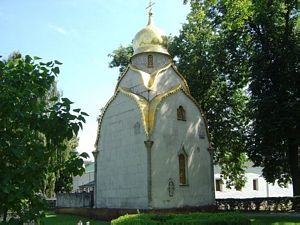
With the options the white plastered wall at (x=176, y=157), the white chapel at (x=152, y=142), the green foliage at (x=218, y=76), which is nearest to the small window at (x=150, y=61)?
the white chapel at (x=152, y=142)

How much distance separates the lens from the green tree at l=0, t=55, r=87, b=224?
13.9 feet

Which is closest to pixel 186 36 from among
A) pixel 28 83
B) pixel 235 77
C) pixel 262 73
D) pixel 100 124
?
pixel 235 77

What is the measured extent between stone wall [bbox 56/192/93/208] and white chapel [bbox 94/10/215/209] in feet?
5.23

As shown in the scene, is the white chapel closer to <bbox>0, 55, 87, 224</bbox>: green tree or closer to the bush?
the bush

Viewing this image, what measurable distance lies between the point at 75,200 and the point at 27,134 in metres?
25.3

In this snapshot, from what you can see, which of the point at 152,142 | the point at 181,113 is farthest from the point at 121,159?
the point at 181,113

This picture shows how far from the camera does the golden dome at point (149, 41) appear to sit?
87.4ft

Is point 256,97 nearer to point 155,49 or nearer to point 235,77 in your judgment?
point 235,77

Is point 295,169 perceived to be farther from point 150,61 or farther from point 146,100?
point 150,61

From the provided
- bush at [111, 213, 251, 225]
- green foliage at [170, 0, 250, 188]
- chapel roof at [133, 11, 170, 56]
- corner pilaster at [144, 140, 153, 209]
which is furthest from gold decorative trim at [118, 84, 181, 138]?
bush at [111, 213, 251, 225]

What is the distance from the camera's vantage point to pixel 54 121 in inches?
180

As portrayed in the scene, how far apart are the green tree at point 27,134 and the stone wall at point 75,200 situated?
22774 mm

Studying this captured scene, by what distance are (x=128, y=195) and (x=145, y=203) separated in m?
1.67

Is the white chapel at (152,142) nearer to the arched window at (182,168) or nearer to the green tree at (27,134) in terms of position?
the arched window at (182,168)
